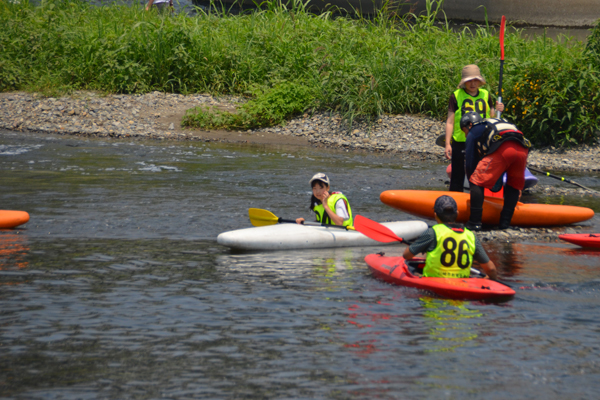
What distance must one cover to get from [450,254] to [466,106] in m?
2.91

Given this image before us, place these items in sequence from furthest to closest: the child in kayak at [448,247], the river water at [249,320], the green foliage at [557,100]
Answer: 1. the green foliage at [557,100]
2. the child in kayak at [448,247]
3. the river water at [249,320]

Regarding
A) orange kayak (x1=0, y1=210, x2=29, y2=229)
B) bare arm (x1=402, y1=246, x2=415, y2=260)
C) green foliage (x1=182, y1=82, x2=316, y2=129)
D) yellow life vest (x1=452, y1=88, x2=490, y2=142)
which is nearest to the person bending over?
yellow life vest (x1=452, y1=88, x2=490, y2=142)

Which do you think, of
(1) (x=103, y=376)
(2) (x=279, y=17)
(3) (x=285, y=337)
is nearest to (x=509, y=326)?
(3) (x=285, y=337)

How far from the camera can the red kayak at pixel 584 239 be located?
252 inches

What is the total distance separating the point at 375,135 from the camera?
1339cm

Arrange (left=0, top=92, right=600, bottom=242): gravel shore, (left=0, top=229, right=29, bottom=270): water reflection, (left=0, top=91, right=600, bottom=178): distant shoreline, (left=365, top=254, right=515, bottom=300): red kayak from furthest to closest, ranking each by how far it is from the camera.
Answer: (left=0, top=91, right=600, bottom=178): distant shoreline < (left=0, top=92, right=600, bottom=242): gravel shore < (left=0, top=229, right=29, bottom=270): water reflection < (left=365, top=254, right=515, bottom=300): red kayak

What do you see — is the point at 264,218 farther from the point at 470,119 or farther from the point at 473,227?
the point at 470,119

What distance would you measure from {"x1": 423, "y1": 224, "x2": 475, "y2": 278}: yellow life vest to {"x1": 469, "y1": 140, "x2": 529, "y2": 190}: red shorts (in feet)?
6.39

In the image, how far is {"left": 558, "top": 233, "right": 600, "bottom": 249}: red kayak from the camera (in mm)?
6406

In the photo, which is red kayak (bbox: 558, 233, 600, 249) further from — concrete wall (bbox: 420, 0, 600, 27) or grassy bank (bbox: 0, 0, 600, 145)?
concrete wall (bbox: 420, 0, 600, 27)

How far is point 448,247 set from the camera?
4.91 meters

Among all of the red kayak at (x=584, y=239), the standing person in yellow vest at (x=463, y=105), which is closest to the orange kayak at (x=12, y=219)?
the standing person in yellow vest at (x=463, y=105)

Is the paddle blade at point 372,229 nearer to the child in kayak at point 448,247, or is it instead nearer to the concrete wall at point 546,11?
the child in kayak at point 448,247

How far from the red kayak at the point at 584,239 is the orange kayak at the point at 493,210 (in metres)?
0.80
